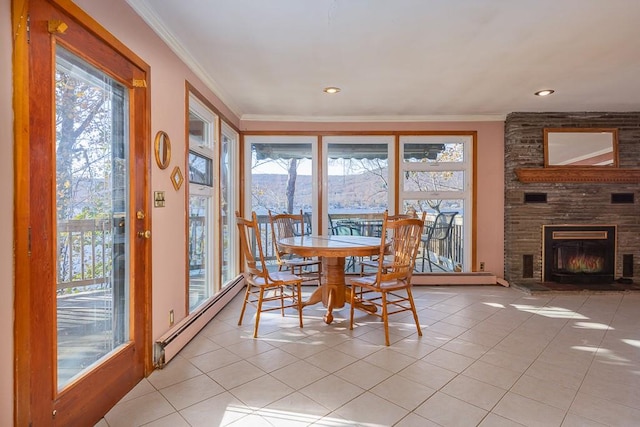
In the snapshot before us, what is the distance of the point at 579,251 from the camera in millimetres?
4641

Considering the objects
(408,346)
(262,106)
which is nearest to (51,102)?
(408,346)

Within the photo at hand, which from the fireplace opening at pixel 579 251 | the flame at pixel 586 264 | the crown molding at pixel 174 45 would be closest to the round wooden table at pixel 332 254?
the crown molding at pixel 174 45

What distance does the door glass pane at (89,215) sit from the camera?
5.23 feet

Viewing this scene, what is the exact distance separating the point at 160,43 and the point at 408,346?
9.55 ft

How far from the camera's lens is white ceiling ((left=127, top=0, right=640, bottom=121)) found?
84.5 inches

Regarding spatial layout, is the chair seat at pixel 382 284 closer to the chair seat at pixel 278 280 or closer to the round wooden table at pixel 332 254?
the round wooden table at pixel 332 254

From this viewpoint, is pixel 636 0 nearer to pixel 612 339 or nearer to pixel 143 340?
pixel 612 339

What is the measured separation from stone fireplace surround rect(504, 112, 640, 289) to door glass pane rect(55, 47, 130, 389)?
4.64 metres

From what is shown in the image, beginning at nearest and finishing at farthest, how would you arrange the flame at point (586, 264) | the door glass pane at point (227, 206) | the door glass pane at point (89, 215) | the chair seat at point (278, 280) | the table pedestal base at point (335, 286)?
the door glass pane at point (89, 215)
the chair seat at point (278, 280)
the table pedestal base at point (335, 286)
the door glass pane at point (227, 206)
the flame at point (586, 264)

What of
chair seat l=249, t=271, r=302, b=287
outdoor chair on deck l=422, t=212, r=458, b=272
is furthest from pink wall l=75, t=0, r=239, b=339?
outdoor chair on deck l=422, t=212, r=458, b=272

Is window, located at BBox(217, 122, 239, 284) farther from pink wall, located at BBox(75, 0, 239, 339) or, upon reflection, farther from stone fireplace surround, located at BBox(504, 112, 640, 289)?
stone fireplace surround, located at BBox(504, 112, 640, 289)

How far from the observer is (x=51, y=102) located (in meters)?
1.46

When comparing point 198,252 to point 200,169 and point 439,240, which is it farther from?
point 439,240
